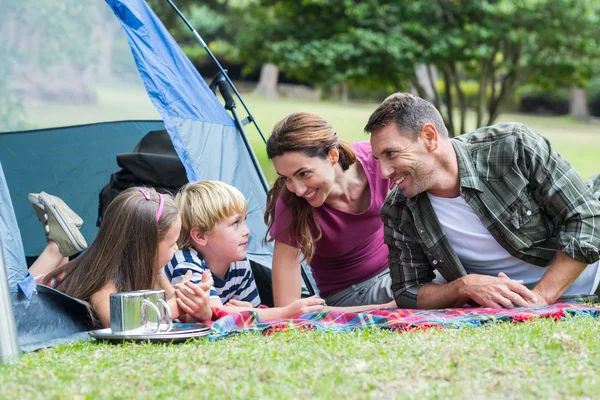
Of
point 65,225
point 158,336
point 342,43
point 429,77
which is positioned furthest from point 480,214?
point 429,77

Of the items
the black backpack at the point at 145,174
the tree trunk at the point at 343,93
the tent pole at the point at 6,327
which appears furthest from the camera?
the tree trunk at the point at 343,93

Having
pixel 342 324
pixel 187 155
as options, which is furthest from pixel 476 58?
pixel 342 324

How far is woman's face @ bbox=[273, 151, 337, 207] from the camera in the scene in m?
3.17

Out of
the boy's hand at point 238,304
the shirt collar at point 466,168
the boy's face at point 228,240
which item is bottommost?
the boy's hand at point 238,304

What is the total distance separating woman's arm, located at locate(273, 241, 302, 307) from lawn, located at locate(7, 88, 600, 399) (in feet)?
2.18

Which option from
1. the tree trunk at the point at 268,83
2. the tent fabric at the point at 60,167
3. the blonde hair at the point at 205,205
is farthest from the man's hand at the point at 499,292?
the tree trunk at the point at 268,83

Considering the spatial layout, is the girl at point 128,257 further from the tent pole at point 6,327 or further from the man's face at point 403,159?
the man's face at point 403,159

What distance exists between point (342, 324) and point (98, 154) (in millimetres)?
2467

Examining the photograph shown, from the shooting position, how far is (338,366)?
2244 mm

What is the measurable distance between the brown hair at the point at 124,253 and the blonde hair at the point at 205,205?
337mm

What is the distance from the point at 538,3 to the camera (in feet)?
29.8

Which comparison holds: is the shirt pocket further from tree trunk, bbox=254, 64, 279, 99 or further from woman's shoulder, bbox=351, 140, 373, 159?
tree trunk, bbox=254, 64, 279, 99

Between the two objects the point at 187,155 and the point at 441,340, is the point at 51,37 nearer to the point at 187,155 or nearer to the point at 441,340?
the point at 187,155

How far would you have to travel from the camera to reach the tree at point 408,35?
29.1 feet
